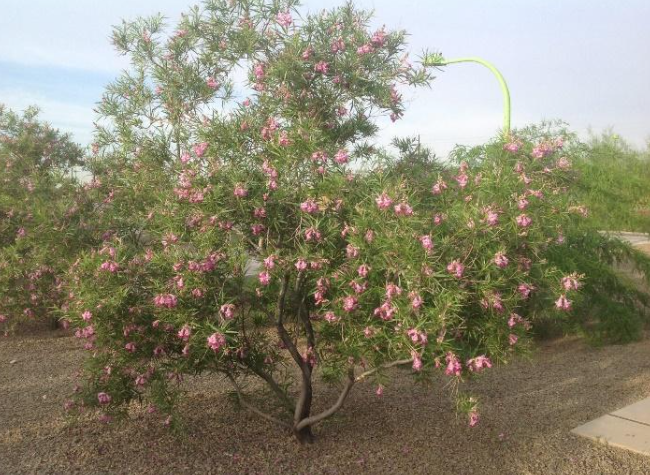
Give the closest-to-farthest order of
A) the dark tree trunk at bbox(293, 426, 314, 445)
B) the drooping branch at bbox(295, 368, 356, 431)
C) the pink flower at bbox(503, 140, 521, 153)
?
the pink flower at bbox(503, 140, 521, 153), the drooping branch at bbox(295, 368, 356, 431), the dark tree trunk at bbox(293, 426, 314, 445)

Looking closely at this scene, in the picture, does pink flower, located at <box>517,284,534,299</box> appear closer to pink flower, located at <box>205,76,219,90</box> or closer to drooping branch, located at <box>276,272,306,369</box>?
drooping branch, located at <box>276,272,306,369</box>

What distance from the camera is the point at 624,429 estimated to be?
18.4 feet

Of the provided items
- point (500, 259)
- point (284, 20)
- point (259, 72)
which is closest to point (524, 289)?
point (500, 259)

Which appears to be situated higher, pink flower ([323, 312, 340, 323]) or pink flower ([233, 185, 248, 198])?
pink flower ([233, 185, 248, 198])

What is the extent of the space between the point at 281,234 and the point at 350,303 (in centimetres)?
72

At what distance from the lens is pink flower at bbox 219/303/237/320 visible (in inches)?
158

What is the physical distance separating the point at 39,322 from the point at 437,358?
28.1ft

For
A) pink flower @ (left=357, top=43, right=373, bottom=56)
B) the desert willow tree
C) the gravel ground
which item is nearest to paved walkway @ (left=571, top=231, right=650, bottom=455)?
the gravel ground

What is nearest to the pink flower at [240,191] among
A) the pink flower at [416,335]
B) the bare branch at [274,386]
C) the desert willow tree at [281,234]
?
the desert willow tree at [281,234]

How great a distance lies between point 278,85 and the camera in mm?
4602

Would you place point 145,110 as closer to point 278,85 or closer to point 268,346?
point 278,85

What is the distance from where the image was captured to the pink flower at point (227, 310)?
4.02m

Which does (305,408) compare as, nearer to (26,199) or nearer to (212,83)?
(212,83)

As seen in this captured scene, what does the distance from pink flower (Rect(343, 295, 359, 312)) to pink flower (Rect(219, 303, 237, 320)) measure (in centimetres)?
68
